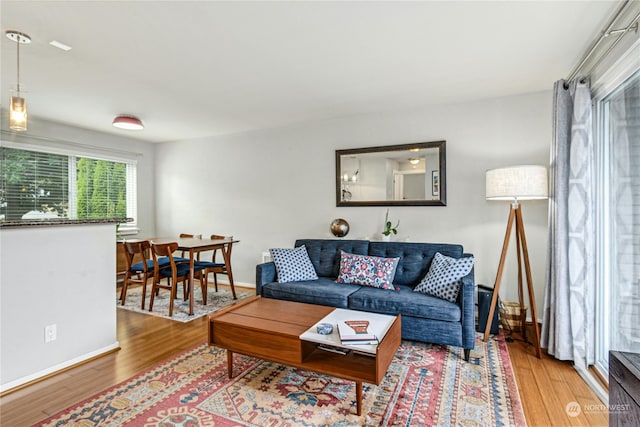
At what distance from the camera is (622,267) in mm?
2219

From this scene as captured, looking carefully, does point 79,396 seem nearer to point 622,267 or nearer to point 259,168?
point 259,168

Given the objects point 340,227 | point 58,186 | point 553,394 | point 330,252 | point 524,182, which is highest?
point 58,186

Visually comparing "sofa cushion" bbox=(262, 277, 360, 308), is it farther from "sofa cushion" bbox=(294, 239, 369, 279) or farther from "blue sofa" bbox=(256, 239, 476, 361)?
"sofa cushion" bbox=(294, 239, 369, 279)

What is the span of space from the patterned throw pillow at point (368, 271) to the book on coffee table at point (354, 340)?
77cm

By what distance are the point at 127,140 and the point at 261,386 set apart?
16.3 ft

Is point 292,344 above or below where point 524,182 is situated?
below

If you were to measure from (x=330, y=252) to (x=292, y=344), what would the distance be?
70.0 inches

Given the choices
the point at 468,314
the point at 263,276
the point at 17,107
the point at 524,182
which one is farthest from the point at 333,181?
the point at 17,107

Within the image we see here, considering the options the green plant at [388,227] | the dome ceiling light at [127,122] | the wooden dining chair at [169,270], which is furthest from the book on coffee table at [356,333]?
the dome ceiling light at [127,122]

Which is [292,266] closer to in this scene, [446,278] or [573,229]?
[446,278]

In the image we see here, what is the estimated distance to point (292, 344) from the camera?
2010mm

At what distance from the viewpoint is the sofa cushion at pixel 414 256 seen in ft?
10.6

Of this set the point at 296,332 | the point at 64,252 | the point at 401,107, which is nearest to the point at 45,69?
the point at 64,252

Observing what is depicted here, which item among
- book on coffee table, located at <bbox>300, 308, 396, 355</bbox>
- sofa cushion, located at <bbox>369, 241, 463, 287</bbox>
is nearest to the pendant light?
book on coffee table, located at <bbox>300, 308, 396, 355</bbox>
